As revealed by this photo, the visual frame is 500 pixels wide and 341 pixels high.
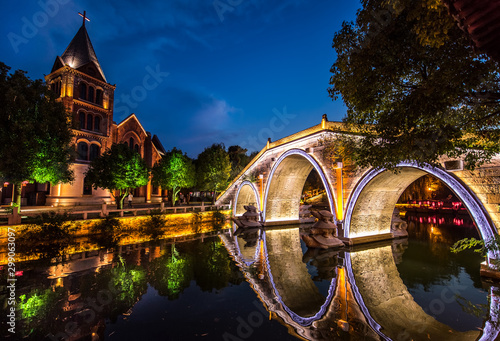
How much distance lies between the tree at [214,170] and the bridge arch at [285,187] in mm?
11084

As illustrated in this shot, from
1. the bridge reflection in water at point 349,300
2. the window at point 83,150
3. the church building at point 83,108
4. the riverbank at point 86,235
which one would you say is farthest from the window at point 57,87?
the bridge reflection in water at point 349,300

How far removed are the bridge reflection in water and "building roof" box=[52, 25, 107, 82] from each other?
93.1 ft

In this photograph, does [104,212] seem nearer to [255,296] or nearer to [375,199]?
[255,296]

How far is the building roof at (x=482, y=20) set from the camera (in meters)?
1.54

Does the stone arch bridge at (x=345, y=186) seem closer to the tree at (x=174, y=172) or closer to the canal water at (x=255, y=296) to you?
the canal water at (x=255, y=296)

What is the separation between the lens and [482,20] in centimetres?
160

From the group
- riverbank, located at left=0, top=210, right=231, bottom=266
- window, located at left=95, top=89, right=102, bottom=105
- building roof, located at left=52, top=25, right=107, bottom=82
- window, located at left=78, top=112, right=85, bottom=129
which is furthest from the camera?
window, located at left=95, top=89, right=102, bottom=105

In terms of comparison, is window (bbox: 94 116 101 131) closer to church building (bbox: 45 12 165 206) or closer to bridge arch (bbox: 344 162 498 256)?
church building (bbox: 45 12 165 206)

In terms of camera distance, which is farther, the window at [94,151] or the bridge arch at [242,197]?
the window at [94,151]

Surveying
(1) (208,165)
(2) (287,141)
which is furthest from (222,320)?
Result: (1) (208,165)

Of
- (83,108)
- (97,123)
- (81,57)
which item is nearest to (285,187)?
(97,123)

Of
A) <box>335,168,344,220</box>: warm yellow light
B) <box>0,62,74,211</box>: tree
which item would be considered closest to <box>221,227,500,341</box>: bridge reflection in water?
<box>335,168,344,220</box>: warm yellow light

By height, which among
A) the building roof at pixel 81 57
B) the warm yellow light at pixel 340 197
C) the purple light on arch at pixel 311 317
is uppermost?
the building roof at pixel 81 57

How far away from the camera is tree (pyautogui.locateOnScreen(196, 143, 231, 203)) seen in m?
30.0
